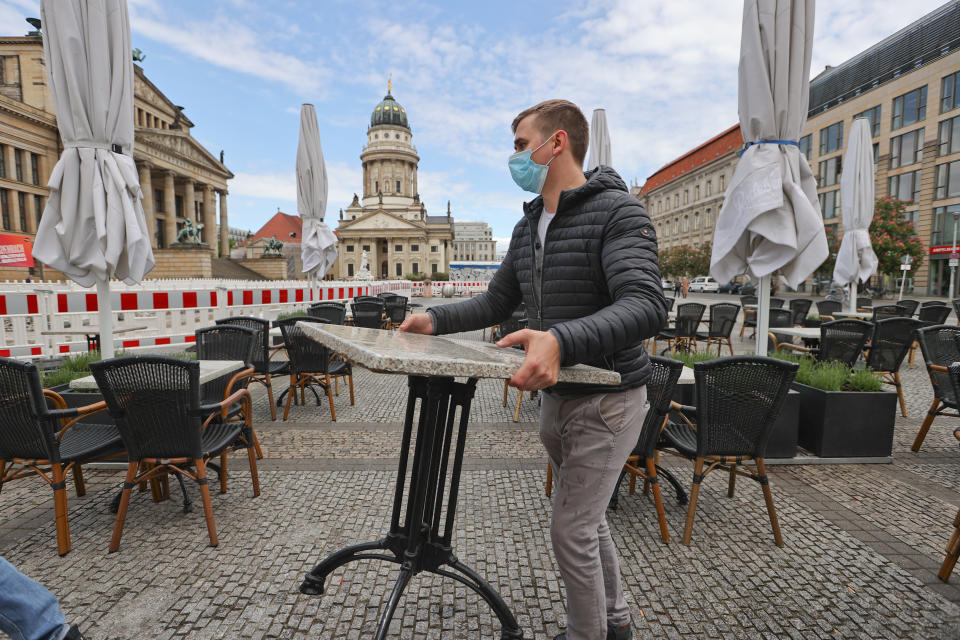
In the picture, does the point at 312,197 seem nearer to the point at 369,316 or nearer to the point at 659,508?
the point at 369,316

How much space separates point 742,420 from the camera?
115 inches

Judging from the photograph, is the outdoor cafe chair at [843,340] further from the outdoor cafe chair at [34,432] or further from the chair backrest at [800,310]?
the outdoor cafe chair at [34,432]

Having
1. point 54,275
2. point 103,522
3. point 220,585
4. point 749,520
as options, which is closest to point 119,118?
point 103,522

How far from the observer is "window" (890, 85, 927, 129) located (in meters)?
32.9

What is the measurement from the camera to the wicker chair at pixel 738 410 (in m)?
2.84

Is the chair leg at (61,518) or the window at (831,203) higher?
the window at (831,203)

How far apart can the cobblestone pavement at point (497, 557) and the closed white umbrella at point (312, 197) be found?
7.35 meters

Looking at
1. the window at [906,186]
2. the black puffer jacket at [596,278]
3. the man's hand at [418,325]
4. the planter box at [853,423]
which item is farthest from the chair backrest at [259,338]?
the window at [906,186]

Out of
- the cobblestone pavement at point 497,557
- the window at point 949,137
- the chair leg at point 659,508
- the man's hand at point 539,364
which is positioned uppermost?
the window at point 949,137

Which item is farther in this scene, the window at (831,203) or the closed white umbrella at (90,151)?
the window at (831,203)

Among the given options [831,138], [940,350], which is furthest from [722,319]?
[831,138]

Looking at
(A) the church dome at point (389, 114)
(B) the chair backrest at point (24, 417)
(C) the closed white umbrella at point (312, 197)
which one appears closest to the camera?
(B) the chair backrest at point (24, 417)

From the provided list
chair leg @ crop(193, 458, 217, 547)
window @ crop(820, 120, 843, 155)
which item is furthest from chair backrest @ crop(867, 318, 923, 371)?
window @ crop(820, 120, 843, 155)

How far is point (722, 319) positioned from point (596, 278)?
7962 millimetres
